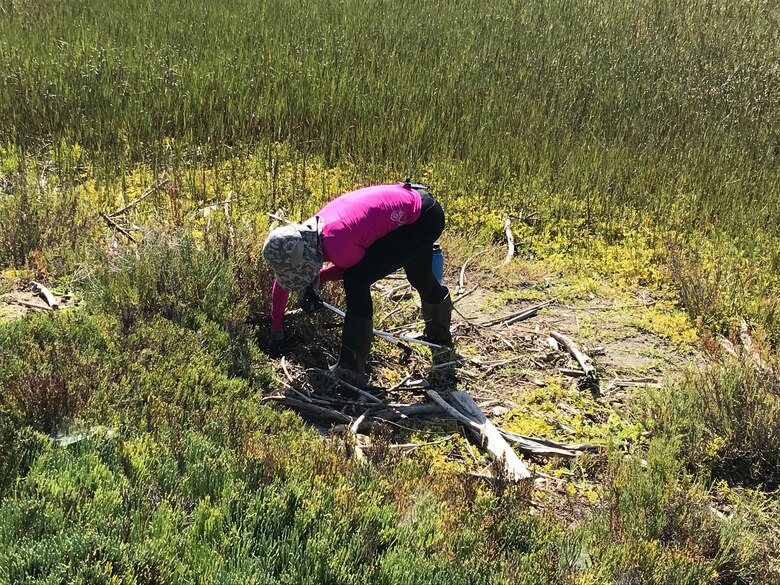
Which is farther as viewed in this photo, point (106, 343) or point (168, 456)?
point (106, 343)

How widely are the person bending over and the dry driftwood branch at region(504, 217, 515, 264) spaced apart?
176 cm

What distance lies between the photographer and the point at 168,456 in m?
2.98

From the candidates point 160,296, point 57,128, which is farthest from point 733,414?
point 57,128

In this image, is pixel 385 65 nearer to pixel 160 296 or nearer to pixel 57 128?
pixel 57 128

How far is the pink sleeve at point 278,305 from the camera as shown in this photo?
434 cm

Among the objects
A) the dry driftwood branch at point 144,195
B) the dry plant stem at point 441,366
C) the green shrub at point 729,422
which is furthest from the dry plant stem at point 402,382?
the dry driftwood branch at point 144,195

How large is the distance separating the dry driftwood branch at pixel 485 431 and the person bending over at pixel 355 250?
57 centimetres

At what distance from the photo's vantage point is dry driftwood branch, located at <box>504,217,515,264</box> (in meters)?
6.31

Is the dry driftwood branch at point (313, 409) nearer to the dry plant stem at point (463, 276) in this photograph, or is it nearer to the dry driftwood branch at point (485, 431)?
the dry driftwood branch at point (485, 431)

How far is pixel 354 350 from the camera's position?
4301 millimetres

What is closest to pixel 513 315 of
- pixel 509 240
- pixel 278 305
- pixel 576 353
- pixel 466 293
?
pixel 466 293

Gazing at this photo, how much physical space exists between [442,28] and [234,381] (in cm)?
880

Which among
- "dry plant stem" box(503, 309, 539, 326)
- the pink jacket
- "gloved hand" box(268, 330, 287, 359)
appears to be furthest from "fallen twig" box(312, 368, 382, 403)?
"dry plant stem" box(503, 309, 539, 326)

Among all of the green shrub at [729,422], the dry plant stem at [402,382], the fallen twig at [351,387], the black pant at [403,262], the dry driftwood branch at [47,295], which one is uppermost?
the black pant at [403,262]
